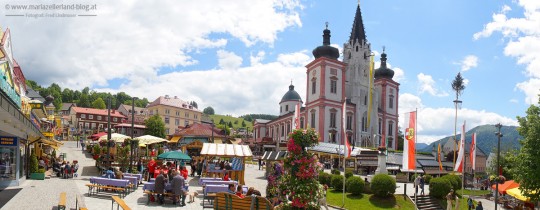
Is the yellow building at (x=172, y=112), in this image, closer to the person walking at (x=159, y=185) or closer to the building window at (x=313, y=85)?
the building window at (x=313, y=85)

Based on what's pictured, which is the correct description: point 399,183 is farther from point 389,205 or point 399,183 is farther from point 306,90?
point 306,90

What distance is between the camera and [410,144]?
68.9 feet

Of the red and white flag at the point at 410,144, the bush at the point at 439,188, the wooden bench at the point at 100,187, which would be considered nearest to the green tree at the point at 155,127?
the bush at the point at 439,188

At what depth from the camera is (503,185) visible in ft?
91.0

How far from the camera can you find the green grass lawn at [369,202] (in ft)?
85.1

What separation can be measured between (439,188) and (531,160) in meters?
8.34

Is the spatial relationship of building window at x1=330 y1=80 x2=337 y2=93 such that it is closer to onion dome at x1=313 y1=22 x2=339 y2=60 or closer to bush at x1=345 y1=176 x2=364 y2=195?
onion dome at x1=313 y1=22 x2=339 y2=60

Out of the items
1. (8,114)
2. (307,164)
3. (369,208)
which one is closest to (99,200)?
(8,114)

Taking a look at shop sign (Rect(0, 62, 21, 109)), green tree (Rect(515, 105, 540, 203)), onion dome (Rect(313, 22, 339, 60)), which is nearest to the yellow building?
onion dome (Rect(313, 22, 339, 60))

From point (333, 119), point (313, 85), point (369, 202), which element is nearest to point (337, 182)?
point (369, 202)

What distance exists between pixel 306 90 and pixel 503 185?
1889 inches

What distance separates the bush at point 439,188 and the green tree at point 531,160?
282 inches

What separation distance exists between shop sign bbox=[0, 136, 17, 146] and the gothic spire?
6434cm

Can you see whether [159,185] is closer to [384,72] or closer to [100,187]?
[100,187]
